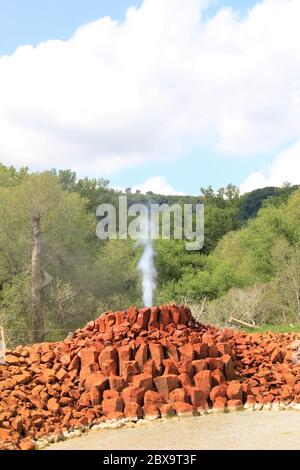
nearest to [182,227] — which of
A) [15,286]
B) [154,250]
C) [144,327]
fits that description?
[154,250]

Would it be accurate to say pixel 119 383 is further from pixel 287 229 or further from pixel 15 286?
pixel 287 229

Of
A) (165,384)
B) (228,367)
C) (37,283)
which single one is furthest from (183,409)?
(37,283)

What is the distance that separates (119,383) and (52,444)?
175 centimetres

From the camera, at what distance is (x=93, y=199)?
51.0 meters

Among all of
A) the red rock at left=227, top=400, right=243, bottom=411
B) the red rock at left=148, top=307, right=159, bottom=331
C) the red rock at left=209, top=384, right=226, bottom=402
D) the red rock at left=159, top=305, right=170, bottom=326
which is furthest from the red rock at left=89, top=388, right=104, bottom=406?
the red rock at left=159, top=305, right=170, bottom=326

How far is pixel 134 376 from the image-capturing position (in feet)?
34.6

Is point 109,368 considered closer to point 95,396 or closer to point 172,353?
point 95,396

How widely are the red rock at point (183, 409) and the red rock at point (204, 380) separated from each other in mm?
629

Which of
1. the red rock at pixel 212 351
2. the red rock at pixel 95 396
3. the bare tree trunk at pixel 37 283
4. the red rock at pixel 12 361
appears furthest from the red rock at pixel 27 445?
the bare tree trunk at pixel 37 283

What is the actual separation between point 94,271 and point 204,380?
20934 millimetres

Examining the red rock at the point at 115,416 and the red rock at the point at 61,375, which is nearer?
the red rock at the point at 115,416

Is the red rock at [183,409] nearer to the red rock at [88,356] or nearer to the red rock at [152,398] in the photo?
the red rock at [152,398]

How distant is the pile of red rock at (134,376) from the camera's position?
383 inches
